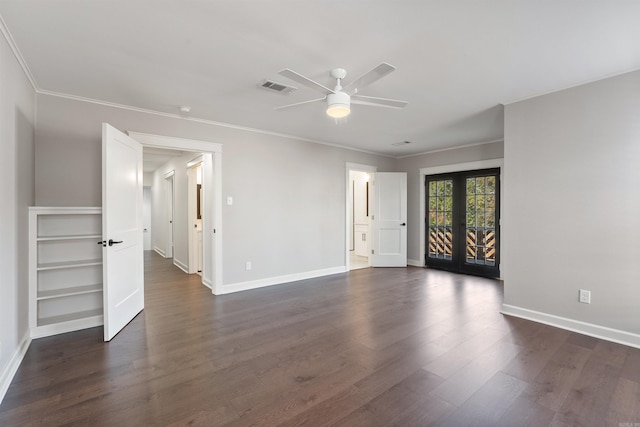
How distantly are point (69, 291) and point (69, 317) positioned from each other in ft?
0.93

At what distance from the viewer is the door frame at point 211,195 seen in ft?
12.4

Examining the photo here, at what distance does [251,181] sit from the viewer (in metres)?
4.54

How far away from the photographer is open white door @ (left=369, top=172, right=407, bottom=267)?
6375mm

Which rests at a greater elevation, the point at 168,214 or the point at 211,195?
the point at 211,195

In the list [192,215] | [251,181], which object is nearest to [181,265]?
[192,215]

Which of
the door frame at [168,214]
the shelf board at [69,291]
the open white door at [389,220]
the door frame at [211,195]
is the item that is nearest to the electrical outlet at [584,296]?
the open white door at [389,220]

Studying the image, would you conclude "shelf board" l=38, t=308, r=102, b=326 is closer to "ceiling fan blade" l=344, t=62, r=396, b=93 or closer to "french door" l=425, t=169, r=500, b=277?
"ceiling fan blade" l=344, t=62, r=396, b=93

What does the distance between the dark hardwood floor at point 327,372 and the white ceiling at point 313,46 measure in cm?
253

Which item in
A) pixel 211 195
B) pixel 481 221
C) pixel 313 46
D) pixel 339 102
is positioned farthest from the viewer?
pixel 481 221

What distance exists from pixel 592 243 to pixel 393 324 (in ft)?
7.05

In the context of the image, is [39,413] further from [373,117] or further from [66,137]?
[373,117]

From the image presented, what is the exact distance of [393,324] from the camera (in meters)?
3.11

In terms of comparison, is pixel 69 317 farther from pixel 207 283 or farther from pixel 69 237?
pixel 207 283

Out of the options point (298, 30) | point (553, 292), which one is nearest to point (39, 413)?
point (298, 30)
